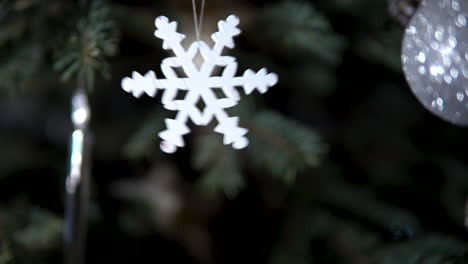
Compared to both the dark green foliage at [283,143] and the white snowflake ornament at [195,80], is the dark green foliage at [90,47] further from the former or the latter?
the dark green foliage at [283,143]

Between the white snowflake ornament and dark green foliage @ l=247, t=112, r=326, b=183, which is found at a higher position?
the white snowflake ornament

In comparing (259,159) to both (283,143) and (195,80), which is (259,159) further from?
(195,80)

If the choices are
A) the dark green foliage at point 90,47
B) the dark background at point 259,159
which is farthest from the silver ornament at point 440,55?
the dark green foliage at point 90,47

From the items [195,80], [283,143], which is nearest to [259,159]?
[283,143]

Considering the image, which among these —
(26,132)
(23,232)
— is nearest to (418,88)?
(23,232)

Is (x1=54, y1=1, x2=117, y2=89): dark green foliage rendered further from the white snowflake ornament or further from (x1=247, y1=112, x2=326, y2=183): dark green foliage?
(x1=247, y1=112, x2=326, y2=183): dark green foliage

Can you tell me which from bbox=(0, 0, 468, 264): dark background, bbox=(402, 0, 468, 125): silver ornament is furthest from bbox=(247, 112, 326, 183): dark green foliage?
bbox=(402, 0, 468, 125): silver ornament
